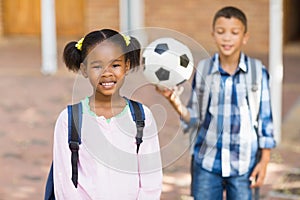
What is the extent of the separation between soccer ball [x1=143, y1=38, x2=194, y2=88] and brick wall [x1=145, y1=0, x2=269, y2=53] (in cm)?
839

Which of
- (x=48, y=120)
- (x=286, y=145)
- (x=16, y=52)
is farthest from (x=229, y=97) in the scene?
(x=16, y=52)

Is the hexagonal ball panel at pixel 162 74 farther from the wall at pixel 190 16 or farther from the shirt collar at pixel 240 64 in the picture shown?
the wall at pixel 190 16

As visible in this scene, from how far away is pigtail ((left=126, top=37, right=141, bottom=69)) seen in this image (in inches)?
116

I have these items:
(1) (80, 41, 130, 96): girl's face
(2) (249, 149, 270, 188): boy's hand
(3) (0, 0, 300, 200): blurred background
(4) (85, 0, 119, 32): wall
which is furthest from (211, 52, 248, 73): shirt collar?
(4) (85, 0, 119, 32): wall

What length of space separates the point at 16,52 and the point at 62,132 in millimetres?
9820

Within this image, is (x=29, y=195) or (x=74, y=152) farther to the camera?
(x=29, y=195)

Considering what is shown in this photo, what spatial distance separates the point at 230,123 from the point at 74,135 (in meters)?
1.16

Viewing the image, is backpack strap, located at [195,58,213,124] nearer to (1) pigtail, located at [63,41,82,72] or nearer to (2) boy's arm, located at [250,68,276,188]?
(2) boy's arm, located at [250,68,276,188]

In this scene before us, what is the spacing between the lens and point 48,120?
320 inches

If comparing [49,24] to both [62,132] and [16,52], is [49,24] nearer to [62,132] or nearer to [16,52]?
[16,52]

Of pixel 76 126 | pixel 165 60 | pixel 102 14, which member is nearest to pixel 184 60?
pixel 165 60

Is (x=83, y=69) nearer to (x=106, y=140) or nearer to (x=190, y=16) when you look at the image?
(x=106, y=140)

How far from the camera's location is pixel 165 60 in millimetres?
3322

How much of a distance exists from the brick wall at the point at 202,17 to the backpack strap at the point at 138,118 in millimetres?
8777
